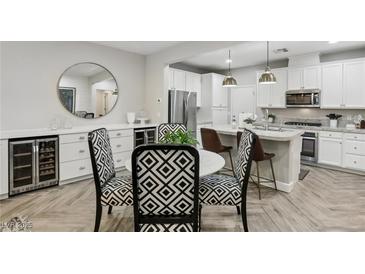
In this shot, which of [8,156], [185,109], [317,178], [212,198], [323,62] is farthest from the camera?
[185,109]

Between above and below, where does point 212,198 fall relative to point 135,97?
below

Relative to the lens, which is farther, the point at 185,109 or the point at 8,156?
the point at 185,109

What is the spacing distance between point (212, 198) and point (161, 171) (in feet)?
2.60

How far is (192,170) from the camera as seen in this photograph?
1665 mm

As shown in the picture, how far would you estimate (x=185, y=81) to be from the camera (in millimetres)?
6316

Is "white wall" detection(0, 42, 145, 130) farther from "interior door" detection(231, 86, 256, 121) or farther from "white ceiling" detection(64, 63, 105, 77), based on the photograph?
"interior door" detection(231, 86, 256, 121)

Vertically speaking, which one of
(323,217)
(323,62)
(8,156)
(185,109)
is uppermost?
(323,62)

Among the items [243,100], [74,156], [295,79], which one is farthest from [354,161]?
[74,156]

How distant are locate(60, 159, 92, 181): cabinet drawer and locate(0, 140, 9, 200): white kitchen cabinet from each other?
2.43ft

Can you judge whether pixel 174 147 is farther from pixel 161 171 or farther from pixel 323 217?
pixel 323 217

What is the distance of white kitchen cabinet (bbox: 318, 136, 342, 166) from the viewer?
15.7ft

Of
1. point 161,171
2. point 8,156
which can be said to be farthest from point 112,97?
point 161,171

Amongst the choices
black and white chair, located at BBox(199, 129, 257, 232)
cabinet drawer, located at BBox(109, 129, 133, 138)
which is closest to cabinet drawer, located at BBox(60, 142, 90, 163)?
cabinet drawer, located at BBox(109, 129, 133, 138)
